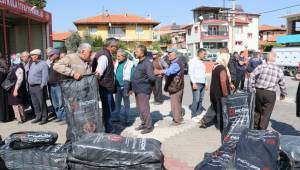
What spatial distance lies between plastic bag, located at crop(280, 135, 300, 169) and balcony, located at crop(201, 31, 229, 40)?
63.7 meters

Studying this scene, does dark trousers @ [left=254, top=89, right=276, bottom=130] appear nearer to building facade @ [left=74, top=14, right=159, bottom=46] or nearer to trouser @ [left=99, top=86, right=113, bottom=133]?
trouser @ [left=99, top=86, right=113, bottom=133]

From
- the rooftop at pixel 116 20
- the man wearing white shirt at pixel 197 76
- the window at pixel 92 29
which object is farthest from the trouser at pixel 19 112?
the window at pixel 92 29

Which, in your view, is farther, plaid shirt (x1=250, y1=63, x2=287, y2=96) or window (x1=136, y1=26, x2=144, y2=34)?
window (x1=136, y1=26, x2=144, y2=34)

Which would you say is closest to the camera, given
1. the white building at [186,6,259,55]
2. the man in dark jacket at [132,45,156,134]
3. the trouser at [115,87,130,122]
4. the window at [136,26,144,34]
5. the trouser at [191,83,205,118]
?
the man in dark jacket at [132,45,156,134]

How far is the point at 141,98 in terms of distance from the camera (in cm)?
715

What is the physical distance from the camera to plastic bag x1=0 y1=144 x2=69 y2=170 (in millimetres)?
4832

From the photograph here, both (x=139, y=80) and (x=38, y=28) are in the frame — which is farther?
(x=38, y=28)

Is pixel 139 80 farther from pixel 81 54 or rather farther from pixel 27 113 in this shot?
pixel 27 113

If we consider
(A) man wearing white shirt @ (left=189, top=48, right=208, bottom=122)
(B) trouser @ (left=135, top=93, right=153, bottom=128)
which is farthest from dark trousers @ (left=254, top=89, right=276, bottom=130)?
(B) trouser @ (left=135, top=93, right=153, bottom=128)

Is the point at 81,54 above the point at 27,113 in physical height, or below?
above

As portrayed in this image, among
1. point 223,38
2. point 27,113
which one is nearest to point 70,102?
point 27,113

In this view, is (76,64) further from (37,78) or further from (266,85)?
(266,85)

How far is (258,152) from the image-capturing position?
415 centimetres

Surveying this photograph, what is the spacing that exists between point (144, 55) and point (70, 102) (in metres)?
1.85
